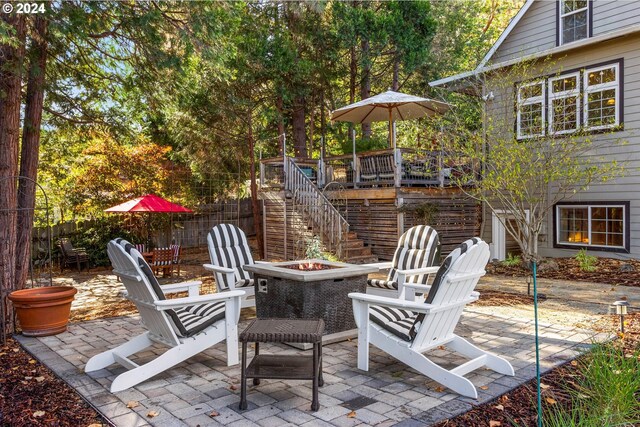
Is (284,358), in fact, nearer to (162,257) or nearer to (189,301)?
(189,301)

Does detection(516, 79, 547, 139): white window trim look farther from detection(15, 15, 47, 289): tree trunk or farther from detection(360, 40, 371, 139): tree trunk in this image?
detection(15, 15, 47, 289): tree trunk

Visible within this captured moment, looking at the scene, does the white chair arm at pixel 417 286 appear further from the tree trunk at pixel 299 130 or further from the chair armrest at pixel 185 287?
the tree trunk at pixel 299 130

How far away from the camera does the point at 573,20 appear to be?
1092 centimetres

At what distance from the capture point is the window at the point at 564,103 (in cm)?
1002

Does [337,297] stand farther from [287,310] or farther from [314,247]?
[314,247]

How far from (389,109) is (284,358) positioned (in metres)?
8.94

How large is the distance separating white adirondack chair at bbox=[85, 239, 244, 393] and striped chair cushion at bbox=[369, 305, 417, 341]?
3.86ft

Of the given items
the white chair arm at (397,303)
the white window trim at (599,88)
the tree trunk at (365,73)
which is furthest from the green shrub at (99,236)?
the white window trim at (599,88)

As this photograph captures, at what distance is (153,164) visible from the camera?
1332 centimetres

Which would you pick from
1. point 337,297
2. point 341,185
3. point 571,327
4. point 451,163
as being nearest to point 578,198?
point 451,163

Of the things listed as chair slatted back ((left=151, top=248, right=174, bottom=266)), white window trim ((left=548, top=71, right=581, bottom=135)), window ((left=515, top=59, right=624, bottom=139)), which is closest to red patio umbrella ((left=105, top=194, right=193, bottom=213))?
chair slatted back ((left=151, top=248, right=174, bottom=266))

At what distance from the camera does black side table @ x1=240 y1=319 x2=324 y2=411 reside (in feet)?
10.5

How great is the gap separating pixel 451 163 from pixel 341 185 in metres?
2.83

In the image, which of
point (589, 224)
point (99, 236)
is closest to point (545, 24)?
point (589, 224)
